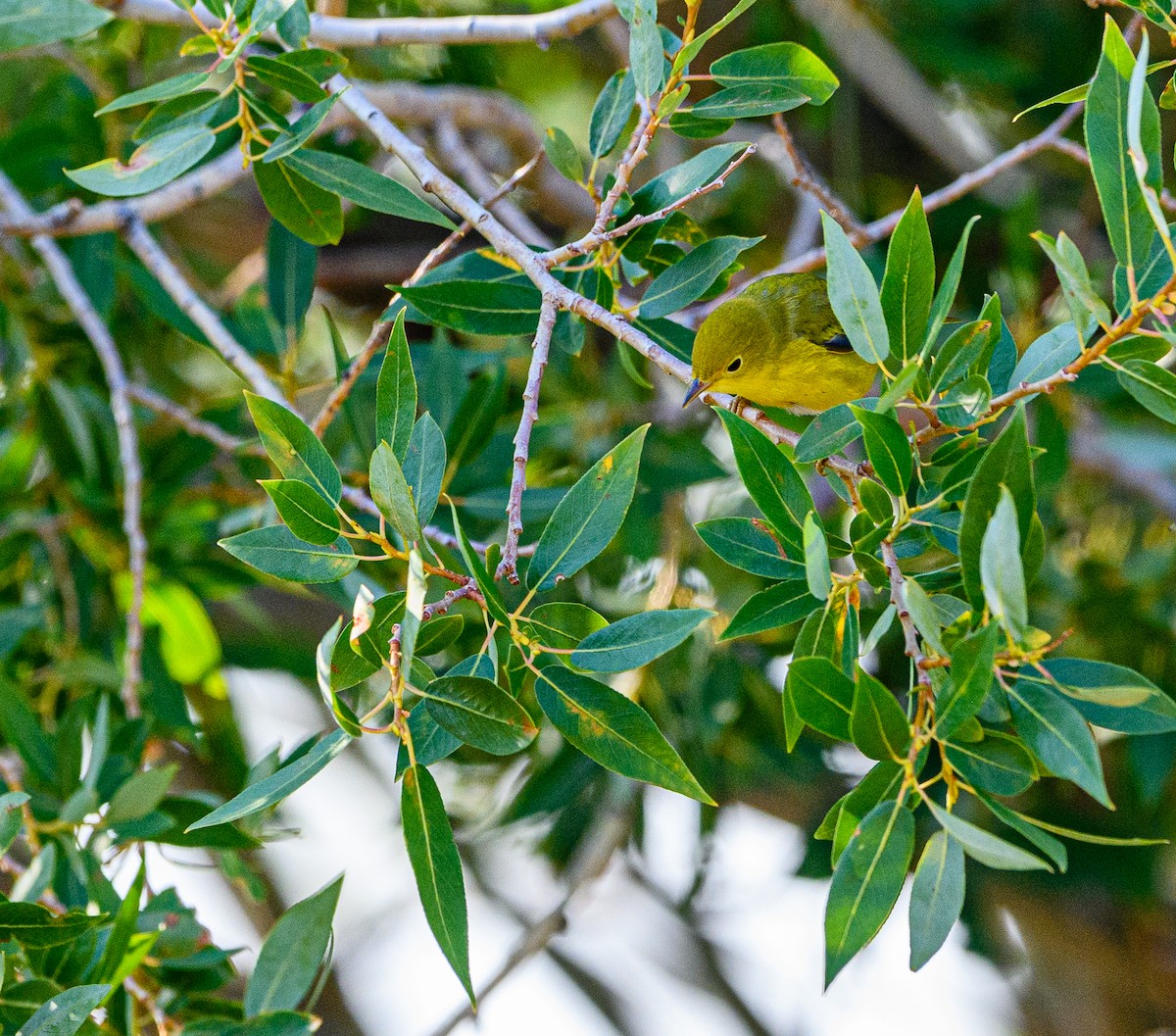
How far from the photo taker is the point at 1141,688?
1.23 metres

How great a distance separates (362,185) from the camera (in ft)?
6.19

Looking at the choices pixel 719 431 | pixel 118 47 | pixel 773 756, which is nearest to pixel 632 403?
pixel 719 431

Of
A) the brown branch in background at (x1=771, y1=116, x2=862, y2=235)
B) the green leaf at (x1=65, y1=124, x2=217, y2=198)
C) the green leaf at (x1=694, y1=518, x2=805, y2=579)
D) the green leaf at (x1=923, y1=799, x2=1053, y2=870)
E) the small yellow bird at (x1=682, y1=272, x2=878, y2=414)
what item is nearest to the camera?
the green leaf at (x1=923, y1=799, x2=1053, y2=870)

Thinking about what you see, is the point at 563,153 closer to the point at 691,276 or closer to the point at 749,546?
the point at 691,276

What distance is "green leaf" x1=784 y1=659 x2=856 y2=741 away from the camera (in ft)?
4.38

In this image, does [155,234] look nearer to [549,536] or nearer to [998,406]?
[549,536]

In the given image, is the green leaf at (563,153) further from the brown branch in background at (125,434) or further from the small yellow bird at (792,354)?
the brown branch in background at (125,434)

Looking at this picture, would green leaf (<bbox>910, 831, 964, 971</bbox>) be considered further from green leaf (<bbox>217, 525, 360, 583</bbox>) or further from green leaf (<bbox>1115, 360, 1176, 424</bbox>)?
green leaf (<bbox>217, 525, 360, 583</bbox>)

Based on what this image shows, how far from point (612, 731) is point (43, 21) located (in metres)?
1.50

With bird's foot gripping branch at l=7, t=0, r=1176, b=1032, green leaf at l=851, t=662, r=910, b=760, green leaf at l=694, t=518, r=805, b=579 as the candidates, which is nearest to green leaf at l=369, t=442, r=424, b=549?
bird's foot gripping branch at l=7, t=0, r=1176, b=1032

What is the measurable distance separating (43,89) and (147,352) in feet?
3.16

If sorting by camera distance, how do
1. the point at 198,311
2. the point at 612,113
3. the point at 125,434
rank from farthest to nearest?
the point at 125,434 → the point at 198,311 → the point at 612,113

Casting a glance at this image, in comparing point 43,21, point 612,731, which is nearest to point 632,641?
point 612,731

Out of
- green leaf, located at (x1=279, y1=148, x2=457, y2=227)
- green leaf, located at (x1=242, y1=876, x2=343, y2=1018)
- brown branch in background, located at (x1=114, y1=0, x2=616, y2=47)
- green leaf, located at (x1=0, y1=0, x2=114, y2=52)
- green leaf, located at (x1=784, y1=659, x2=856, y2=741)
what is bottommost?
green leaf, located at (x1=242, y1=876, x2=343, y2=1018)
